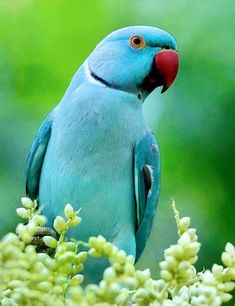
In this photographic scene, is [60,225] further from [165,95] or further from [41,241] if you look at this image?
[165,95]

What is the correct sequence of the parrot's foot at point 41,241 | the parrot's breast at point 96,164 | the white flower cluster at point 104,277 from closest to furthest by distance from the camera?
1. the white flower cluster at point 104,277
2. the parrot's foot at point 41,241
3. the parrot's breast at point 96,164

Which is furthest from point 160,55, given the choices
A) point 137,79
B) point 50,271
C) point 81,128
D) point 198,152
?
point 50,271

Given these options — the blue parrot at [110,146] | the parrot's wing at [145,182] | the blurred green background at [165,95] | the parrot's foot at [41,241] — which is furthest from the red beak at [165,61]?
the blurred green background at [165,95]

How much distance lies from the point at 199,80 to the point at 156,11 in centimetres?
23

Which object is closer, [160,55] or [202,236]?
[160,55]

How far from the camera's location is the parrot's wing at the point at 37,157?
1.11 m

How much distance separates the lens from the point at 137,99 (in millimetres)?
1088

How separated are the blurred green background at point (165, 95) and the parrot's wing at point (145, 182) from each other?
1.41 ft

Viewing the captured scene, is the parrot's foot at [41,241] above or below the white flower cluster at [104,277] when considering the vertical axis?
above

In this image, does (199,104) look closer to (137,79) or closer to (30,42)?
(30,42)

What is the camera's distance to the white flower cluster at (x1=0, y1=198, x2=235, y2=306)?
1.33 feet

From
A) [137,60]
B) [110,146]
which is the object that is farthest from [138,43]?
[110,146]

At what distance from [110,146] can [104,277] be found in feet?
2.04

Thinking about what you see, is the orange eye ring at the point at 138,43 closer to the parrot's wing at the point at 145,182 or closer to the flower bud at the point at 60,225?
the parrot's wing at the point at 145,182
